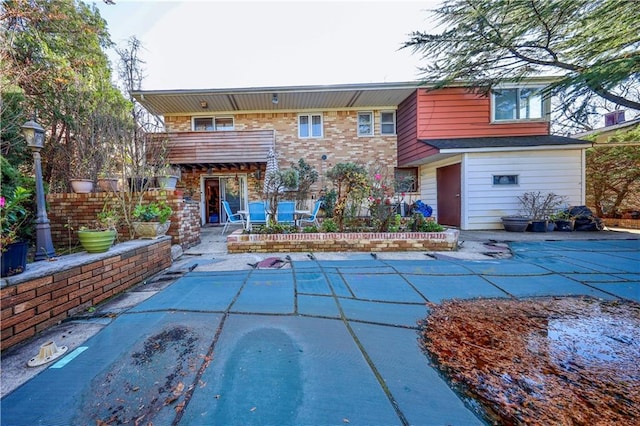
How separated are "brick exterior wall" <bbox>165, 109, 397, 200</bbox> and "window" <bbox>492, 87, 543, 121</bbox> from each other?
4367 millimetres

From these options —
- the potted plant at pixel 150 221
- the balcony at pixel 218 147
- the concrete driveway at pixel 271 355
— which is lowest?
the concrete driveway at pixel 271 355

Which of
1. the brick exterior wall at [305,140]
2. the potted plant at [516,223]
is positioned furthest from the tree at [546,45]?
the brick exterior wall at [305,140]

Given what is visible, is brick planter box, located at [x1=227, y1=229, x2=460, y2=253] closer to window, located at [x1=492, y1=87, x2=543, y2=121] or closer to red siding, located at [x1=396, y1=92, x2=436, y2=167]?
red siding, located at [x1=396, y1=92, x2=436, y2=167]

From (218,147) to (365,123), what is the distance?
6039mm

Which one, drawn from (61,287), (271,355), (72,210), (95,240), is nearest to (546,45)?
(271,355)

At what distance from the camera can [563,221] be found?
7270mm

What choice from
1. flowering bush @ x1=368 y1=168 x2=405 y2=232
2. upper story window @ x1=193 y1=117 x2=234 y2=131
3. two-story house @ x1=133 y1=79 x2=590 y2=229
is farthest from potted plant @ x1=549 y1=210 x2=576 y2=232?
upper story window @ x1=193 y1=117 x2=234 y2=131

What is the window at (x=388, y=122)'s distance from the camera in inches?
420

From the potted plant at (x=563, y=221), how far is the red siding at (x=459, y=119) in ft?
11.1

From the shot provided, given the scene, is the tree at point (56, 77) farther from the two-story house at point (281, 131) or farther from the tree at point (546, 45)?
the tree at point (546, 45)

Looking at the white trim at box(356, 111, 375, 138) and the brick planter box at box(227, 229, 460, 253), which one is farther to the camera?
the white trim at box(356, 111, 375, 138)

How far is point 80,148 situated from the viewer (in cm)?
569

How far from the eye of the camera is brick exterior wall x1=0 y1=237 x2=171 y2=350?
186 centimetres

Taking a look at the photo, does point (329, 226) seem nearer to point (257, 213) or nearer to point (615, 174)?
point (257, 213)
